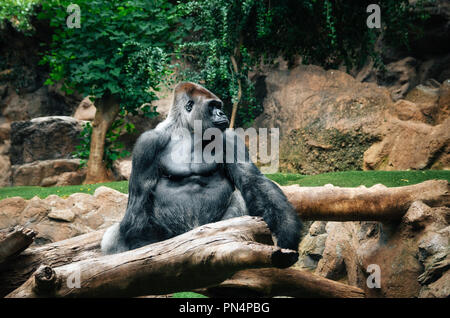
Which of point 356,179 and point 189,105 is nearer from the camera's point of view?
point 189,105

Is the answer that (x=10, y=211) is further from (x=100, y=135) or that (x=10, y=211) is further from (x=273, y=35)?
(x=273, y=35)

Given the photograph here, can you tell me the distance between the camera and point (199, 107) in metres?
2.84

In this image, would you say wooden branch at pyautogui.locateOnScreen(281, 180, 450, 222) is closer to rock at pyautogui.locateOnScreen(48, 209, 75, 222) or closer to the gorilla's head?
the gorilla's head

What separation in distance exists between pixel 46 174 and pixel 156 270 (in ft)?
20.9

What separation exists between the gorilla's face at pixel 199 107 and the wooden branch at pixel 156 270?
0.90 metres

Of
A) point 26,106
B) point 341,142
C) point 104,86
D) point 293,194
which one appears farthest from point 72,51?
point 293,194

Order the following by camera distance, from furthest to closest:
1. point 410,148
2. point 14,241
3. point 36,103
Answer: point 36,103
point 410,148
point 14,241

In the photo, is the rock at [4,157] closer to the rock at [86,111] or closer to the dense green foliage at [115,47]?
the rock at [86,111]

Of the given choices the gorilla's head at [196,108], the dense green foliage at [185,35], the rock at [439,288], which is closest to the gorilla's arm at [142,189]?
the gorilla's head at [196,108]

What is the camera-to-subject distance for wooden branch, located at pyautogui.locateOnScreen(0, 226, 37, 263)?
2375 mm

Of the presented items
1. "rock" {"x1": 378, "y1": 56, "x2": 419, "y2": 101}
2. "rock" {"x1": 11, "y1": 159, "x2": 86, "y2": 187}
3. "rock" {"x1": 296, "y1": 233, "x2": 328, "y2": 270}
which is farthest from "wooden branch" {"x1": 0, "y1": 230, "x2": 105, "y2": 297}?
"rock" {"x1": 378, "y1": 56, "x2": 419, "y2": 101}

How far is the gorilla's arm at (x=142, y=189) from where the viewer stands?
262cm

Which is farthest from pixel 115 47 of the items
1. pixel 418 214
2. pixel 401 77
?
pixel 418 214
